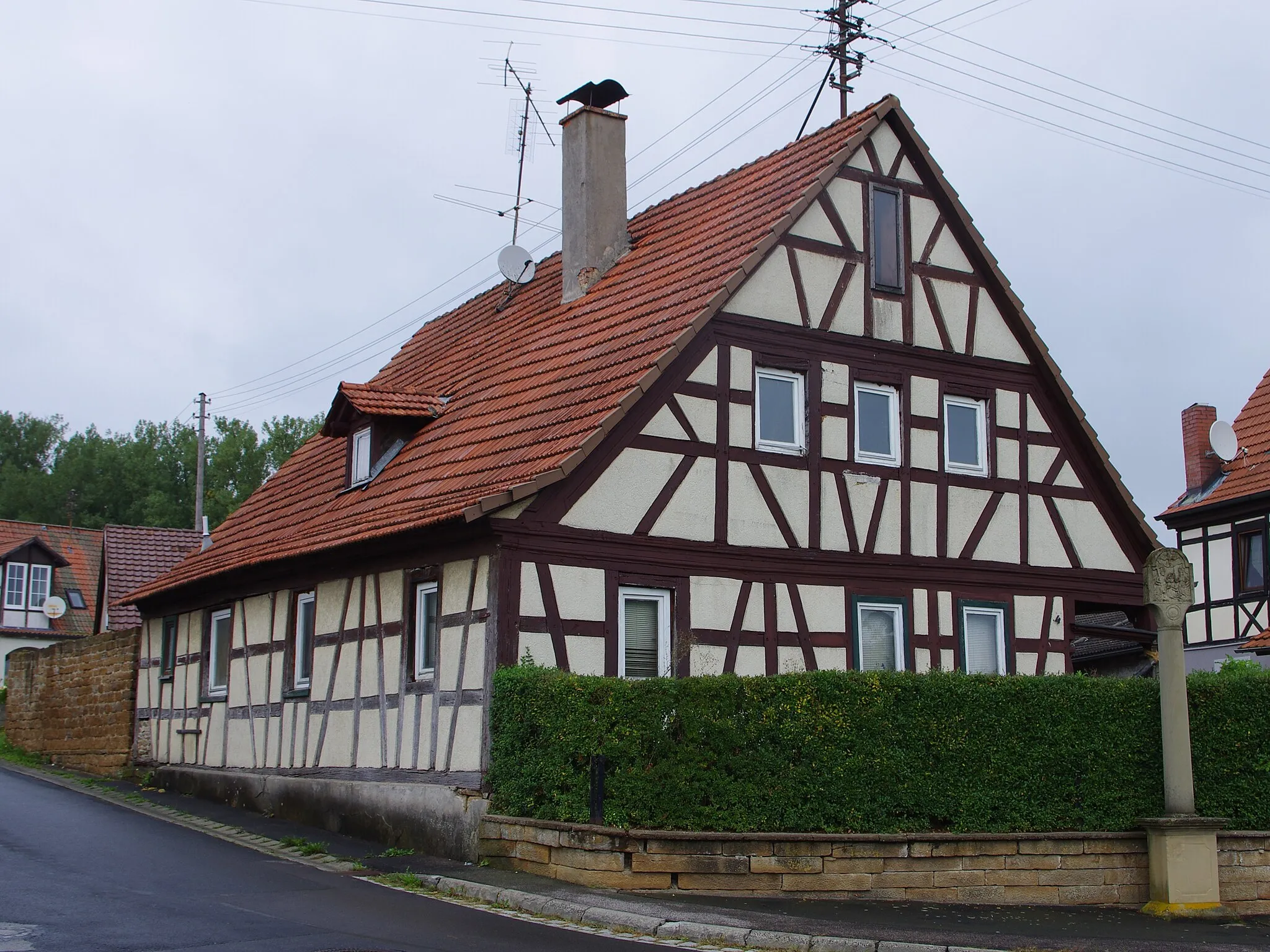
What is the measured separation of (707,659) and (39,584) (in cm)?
4715

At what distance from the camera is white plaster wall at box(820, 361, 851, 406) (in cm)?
1856

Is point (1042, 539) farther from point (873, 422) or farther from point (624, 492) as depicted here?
point (624, 492)

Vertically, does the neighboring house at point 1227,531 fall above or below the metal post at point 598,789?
above

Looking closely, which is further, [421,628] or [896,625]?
[896,625]

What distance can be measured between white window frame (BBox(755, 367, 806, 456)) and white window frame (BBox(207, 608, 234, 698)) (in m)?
9.10

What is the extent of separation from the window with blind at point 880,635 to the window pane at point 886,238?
424 centimetres

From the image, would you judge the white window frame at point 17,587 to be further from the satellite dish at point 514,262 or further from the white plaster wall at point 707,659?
the white plaster wall at point 707,659

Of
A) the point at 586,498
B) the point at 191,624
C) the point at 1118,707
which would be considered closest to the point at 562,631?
the point at 586,498

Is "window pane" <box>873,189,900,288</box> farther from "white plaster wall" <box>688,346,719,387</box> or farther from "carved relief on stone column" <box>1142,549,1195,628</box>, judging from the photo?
"carved relief on stone column" <box>1142,549,1195,628</box>

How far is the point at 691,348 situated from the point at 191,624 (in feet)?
35.6

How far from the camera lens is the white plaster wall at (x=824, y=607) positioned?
58.7 feet

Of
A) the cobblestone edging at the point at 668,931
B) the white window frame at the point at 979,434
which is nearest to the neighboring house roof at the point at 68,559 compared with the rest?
the white window frame at the point at 979,434

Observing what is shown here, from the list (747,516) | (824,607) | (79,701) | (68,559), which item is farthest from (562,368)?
(68,559)

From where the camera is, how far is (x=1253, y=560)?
105ft
